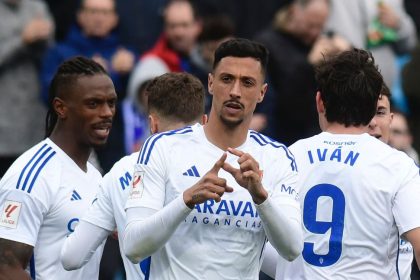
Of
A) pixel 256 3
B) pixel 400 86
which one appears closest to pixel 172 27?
pixel 256 3

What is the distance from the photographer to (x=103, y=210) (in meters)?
7.87

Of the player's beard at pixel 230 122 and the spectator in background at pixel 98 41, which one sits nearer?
the player's beard at pixel 230 122

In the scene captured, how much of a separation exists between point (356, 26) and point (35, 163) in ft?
21.8

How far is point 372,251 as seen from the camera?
762 centimetres

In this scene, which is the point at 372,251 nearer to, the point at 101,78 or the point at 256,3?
the point at 101,78

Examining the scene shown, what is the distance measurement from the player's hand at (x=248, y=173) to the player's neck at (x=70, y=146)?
183cm

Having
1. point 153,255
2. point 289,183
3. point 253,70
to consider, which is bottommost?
point 153,255

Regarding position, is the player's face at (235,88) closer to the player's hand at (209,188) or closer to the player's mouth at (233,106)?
the player's mouth at (233,106)

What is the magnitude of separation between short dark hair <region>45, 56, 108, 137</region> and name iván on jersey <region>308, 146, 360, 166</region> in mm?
1639

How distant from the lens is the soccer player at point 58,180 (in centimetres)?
790

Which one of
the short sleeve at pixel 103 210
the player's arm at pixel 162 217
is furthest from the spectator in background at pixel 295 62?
the player's arm at pixel 162 217

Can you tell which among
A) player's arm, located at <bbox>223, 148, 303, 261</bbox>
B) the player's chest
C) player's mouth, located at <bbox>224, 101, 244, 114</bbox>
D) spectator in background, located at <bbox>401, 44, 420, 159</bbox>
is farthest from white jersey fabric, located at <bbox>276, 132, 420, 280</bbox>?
spectator in background, located at <bbox>401, 44, 420, 159</bbox>

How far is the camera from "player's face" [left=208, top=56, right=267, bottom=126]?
7.37 metres

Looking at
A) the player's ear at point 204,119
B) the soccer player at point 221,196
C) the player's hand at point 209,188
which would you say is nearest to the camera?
the player's hand at point 209,188
